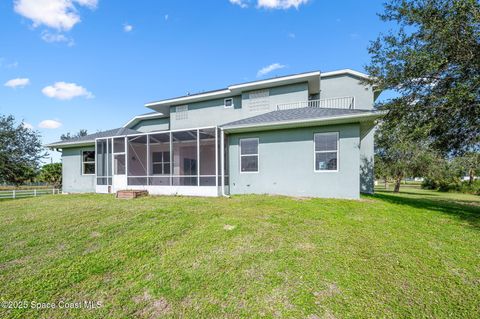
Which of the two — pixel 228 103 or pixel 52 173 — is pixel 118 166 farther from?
pixel 52 173

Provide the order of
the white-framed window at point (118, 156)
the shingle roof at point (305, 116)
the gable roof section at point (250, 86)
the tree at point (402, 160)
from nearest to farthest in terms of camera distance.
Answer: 1. the shingle roof at point (305, 116)
2. the gable roof section at point (250, 86)
3. the white-framed window at point (118, 156)
4. the tree at point (402, 160)

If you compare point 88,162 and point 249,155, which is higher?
point 249,155

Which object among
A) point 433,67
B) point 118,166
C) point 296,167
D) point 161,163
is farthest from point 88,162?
point 433,67

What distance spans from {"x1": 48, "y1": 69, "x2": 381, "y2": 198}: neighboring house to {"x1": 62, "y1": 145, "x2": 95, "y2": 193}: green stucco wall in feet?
0.22

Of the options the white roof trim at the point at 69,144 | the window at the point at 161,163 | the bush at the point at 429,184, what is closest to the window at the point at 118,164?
the white roof trim at the point at 69,144

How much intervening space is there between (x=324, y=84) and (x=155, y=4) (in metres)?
10.8

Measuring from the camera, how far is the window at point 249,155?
10508mm

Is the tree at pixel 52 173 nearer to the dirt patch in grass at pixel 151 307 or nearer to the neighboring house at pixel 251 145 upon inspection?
the neighboring house at pixel 251 145

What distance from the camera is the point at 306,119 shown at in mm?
9109

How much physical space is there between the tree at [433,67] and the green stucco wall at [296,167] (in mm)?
2196

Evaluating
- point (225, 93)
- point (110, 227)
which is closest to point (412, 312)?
point (110, 227)

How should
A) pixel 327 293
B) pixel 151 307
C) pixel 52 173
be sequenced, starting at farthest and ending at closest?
pixel 52 173 → pixel 327 293 → pixel 151 307

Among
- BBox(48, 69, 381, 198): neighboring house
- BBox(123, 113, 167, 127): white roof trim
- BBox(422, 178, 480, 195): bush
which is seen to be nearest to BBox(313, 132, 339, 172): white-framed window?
BBox(48, 69, 381, 198): neighboring house

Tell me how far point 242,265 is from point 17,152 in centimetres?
2471
